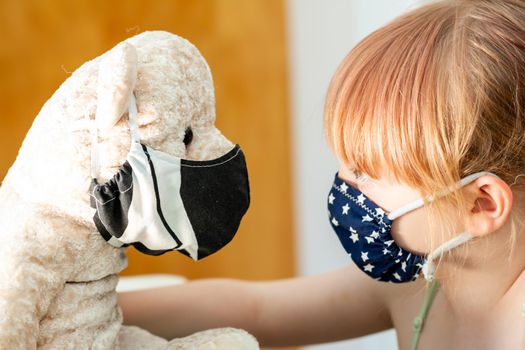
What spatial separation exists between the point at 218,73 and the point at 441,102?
1.27m

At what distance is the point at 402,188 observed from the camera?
2.53 ft

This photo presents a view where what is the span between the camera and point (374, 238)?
0.81 metres

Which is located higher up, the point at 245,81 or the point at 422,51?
the point at 422,51

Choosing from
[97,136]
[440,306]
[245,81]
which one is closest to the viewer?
[97,136]

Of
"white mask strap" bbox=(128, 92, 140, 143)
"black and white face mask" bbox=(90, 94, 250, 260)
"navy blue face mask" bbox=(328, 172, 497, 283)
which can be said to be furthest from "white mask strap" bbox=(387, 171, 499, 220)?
"white mask strap" bbox=(128, 92, 140, 143)

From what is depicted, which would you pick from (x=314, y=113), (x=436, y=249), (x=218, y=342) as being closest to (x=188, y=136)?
(x=218, y=342)

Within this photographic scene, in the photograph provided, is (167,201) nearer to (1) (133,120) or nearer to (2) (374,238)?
(1) (133,120)

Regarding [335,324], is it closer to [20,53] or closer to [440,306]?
[440,306]

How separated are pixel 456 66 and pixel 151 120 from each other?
313mm

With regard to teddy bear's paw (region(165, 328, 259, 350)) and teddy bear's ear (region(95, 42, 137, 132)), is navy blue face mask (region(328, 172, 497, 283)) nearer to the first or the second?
teddy bear's paw (region(165, 328, 259, 350))

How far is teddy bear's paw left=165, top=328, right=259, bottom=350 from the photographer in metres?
0.69

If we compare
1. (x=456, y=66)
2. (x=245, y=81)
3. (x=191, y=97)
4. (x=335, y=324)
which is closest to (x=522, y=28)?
(x=456, y=66)

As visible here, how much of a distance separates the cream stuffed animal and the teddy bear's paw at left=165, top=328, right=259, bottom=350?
0.24 ft

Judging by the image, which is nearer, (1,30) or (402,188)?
(402,188)
